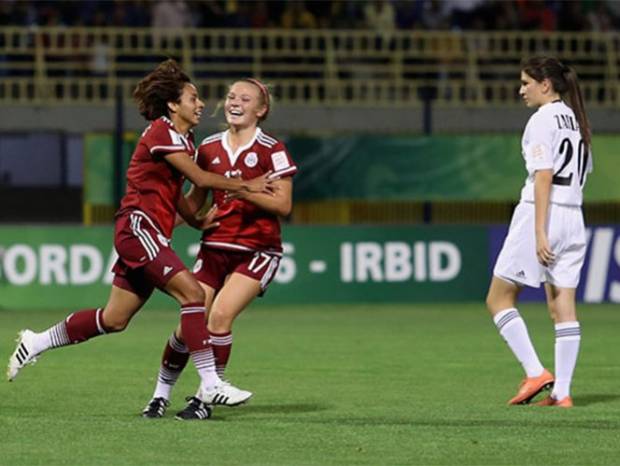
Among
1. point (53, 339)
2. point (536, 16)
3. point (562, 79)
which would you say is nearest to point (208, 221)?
point (53, 339)

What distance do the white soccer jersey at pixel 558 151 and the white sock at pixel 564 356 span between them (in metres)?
0.78

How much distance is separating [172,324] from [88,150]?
373 cm

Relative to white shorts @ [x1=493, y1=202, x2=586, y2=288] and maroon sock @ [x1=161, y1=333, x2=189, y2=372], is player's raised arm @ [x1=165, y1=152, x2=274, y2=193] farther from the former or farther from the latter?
white shorts @ [x1=493, y1=202, x2=586, y2=288]

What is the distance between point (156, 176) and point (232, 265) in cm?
74

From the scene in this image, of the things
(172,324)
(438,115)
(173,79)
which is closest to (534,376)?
(173,79)

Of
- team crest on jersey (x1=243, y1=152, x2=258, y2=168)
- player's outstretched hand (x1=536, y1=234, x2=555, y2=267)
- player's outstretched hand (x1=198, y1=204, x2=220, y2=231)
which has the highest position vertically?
team crest on jersey (x1=243, y1=152, x2=258, y2=168)

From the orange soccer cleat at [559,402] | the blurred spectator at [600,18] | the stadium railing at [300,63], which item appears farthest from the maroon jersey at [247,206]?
the blurred spectator at [600,18]

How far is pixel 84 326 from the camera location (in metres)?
9.95

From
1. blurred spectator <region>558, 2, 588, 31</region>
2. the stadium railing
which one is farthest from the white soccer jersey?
blurred spectator <region>558, 2, 588, 31</region>

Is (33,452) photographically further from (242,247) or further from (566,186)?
(566,186)

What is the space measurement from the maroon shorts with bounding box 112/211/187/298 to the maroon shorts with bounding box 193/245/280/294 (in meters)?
0.45

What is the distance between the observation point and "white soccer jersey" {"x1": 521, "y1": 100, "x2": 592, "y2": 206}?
10492 millimetres

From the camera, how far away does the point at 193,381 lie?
12484 millimetres

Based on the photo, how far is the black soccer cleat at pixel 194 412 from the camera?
9727mm
